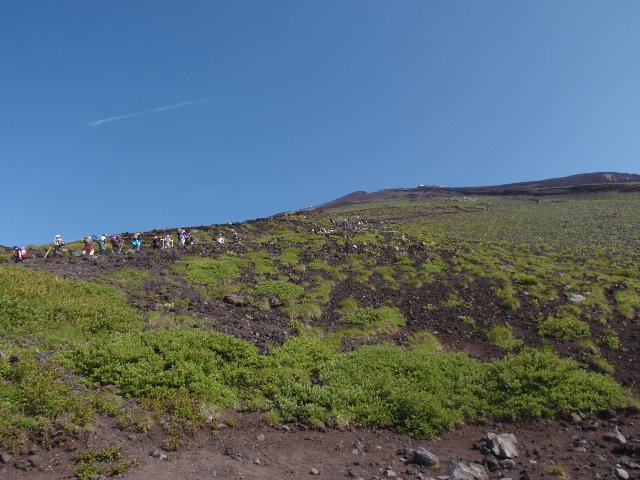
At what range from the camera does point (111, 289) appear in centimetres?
1858

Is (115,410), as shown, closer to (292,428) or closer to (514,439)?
(292,428)

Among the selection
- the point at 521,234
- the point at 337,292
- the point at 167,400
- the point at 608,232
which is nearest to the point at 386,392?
the point at 167,400

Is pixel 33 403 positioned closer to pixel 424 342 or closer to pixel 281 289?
pixel 424 342

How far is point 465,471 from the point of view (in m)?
9.29

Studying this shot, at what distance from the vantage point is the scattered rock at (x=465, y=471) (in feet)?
29.9

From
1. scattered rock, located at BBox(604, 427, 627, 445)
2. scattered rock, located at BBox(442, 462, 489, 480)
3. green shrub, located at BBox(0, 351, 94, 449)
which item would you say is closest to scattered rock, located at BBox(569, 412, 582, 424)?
scattered rock, located at BBox(604, 427, 627, 445)

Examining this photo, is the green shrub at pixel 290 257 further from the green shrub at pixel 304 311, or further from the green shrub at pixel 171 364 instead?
the green shrub at pixel 171 364

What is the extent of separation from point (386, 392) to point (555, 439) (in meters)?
4.25

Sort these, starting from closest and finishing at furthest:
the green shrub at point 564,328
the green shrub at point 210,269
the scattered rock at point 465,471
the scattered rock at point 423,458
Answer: the scattered rock at point 465,471 → the scattered rock at point 423,458 → the green shrub at point 564,328 → the green shrub at point 210,269

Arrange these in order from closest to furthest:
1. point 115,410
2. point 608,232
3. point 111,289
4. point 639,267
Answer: point 115,410, point 111,289, point 639,267, point 608,232

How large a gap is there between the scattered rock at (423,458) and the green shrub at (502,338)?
29.5ft

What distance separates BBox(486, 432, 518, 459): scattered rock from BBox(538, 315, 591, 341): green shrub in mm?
9003

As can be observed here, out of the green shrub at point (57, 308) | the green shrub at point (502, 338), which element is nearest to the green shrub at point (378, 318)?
the green shrub at point (502, 338)

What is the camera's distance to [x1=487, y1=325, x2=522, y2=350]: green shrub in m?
17.8
